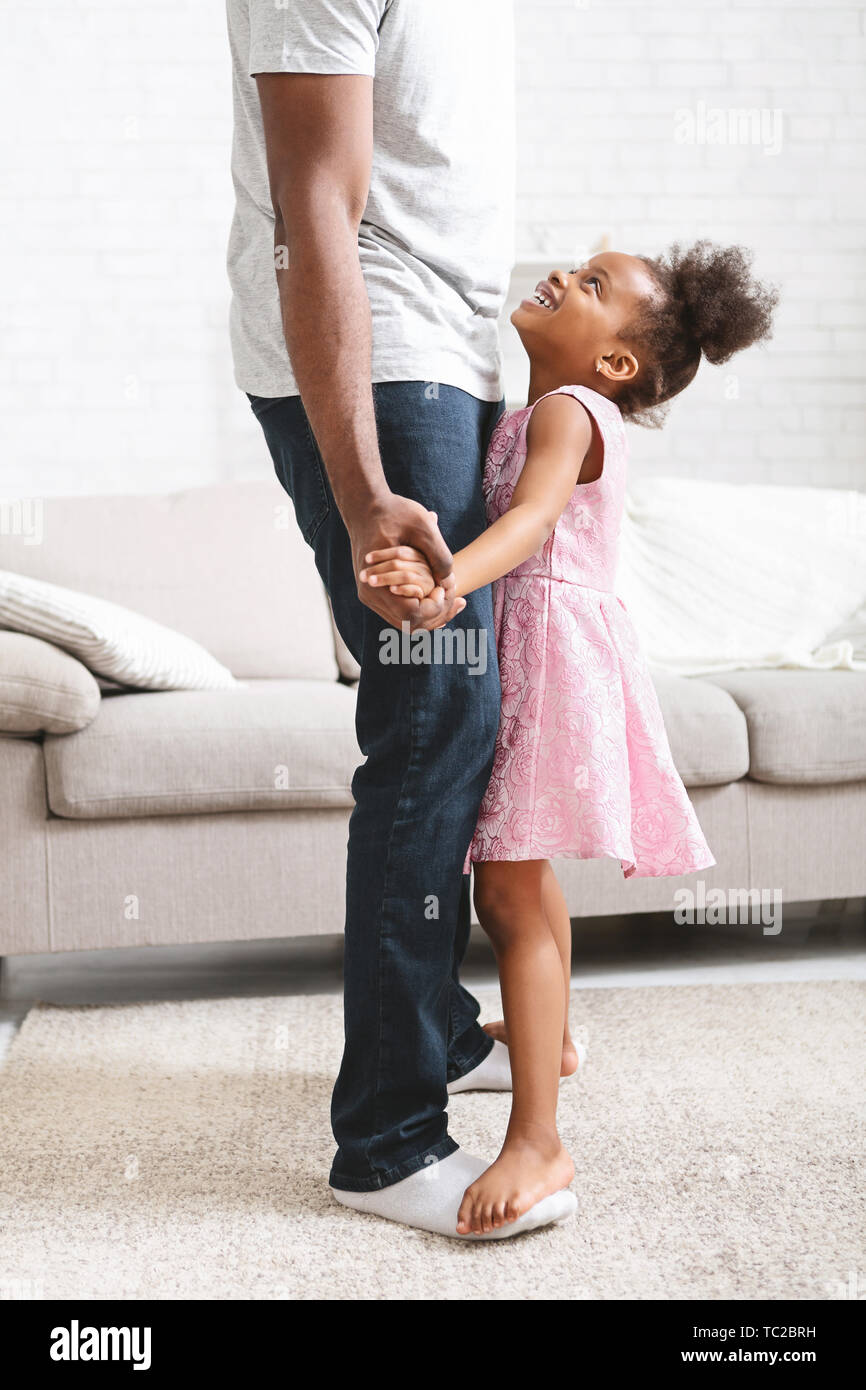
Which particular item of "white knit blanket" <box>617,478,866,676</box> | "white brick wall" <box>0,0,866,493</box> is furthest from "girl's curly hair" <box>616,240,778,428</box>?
"white brick wall" <box>0,0,866,493</box>

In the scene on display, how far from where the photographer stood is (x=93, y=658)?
76.6 inches

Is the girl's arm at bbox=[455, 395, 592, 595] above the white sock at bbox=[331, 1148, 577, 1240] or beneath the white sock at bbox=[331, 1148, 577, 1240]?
above

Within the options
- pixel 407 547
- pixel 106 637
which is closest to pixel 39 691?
pixel 106 637

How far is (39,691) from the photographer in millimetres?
1812

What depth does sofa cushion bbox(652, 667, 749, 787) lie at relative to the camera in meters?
2.04

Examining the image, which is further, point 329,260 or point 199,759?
point 199,759

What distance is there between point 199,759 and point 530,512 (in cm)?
87

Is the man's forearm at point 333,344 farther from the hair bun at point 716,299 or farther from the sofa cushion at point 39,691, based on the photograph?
the sofa cushion at point 39,691

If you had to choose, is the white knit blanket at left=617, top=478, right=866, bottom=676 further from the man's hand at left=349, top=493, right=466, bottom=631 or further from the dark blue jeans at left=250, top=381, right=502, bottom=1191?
the man's hand at left=349, top=493, right=466, bottom=631

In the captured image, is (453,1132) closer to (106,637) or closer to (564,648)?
(564,648)

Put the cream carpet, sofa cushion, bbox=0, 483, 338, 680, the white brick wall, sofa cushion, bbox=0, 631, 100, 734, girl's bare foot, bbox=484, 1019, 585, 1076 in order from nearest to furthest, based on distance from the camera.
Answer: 1. the cream carpet
2. girl's bare foot, bbox=484, 1019, 585, 1076
3. sofa cushion, bbox=0, 631, 100, 734
4. sofa cushion, bbox=0, 483, 338, 680
5. the white brick wall

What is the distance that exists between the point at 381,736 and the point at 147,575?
4.68 ft

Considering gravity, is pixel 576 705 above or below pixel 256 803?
above
